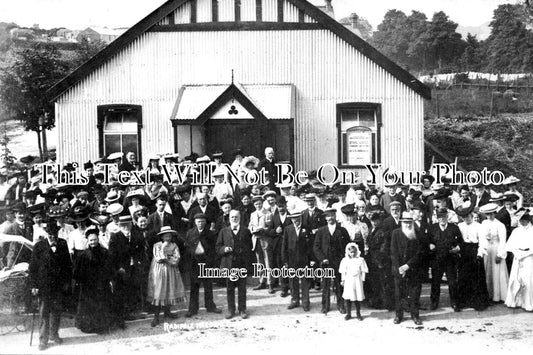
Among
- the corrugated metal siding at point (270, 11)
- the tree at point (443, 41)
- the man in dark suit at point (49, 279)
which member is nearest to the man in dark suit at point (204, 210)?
the man in dark suit at point (49, 279)

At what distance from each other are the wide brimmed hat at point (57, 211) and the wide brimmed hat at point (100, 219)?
0.44 meters

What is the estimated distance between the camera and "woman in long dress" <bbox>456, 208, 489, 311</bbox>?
9.91 metres

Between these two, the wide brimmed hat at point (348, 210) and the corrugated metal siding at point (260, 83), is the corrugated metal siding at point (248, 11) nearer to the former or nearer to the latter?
the corrugated metal siding at point (260, 83)

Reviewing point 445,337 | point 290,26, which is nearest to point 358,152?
point 290,26

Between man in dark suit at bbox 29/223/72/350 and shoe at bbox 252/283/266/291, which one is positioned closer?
man in dark suit at bbox 29/223/72/350

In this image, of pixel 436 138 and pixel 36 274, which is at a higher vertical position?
pixel 436 138

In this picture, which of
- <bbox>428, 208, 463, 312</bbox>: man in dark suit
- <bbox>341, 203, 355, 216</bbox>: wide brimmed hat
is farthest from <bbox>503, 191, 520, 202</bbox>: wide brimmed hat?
<bbox>341, 203, 355, 216</bbox>: wide brimmed hat

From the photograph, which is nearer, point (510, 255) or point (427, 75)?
point (510, 255)

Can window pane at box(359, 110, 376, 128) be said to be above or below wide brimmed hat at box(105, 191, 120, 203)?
above

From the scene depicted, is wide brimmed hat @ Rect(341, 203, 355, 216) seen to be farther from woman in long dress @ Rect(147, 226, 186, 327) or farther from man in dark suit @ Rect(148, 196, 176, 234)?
man in dark suit @ Rect(148, 196, 176, 234)

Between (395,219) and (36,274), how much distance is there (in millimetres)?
5880

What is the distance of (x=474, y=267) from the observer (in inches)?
398

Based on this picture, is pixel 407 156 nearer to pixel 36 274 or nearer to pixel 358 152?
pixel 358 152

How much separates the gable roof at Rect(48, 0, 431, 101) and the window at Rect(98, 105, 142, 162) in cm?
Answer: 129
